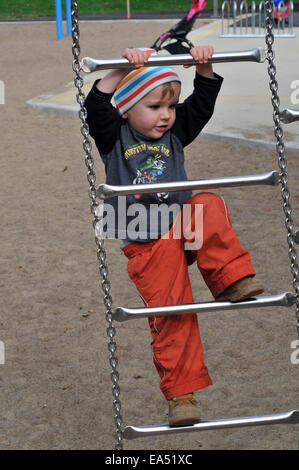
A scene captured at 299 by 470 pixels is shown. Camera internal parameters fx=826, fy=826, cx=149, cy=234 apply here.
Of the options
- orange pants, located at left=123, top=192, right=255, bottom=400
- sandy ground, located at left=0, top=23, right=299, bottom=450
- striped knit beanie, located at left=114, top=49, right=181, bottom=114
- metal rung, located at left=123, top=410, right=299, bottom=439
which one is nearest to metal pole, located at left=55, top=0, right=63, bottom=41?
sandy ground, located at left=0, top=23, right=299, bottom=450

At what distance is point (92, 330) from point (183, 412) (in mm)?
1824

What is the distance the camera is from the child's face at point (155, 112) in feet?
10.3

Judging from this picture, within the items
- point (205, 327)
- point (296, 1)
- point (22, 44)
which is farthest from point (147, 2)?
point (205, 327)

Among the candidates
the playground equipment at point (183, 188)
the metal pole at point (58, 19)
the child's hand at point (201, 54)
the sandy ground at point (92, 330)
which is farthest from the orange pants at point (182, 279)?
the metal pole at point (58, 19)

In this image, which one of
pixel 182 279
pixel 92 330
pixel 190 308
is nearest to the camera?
pixel 190 308

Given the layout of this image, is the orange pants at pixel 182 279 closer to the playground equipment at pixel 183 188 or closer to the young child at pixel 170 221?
the young child at pixel 170 221

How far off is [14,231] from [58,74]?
278 inches

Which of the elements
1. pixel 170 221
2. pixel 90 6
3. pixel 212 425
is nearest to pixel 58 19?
pixel 90 6

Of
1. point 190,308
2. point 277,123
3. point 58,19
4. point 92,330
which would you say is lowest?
point 92,330

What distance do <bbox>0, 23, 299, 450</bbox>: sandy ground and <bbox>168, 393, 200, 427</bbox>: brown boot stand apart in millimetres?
599

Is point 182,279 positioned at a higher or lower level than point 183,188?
lower

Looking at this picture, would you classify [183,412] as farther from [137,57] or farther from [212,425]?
[137,57]

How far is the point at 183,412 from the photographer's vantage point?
3025 millimetres
